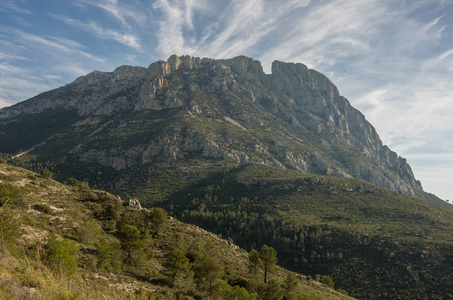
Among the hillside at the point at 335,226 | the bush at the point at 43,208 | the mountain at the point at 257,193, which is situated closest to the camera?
Result: the bush at the point at 43,208

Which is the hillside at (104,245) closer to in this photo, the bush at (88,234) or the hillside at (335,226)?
the bush at (88,234)

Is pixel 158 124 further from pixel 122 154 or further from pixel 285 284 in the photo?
pixel 285 284

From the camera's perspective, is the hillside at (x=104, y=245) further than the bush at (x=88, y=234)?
No

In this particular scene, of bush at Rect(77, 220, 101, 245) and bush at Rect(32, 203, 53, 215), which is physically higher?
bush at Rect(32, 203, 53, 215)

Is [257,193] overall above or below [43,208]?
above

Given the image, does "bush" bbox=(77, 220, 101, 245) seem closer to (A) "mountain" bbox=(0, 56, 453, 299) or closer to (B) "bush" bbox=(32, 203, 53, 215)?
(B) "bush" bbox=(32, 203, 53, 215)

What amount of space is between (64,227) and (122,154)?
13257 cm

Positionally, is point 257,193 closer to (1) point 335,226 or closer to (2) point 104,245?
(1) point 335,226

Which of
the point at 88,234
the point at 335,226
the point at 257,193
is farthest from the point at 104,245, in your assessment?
the point at 257,193

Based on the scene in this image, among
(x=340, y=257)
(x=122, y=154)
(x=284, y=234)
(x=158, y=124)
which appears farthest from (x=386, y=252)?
(x=158, y=124)

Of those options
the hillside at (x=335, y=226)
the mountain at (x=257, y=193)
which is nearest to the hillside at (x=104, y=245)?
the hillside at (x=335, y=226)

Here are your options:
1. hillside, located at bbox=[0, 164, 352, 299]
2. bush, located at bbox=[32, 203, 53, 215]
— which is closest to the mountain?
hillside, located at bbox=[0, 164, 352, 299]

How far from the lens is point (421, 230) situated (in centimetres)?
7800

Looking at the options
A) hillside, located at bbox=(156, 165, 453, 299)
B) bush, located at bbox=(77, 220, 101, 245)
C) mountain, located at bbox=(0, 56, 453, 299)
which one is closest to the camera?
bush, located at bbox=(77, 220, 101, 245)
